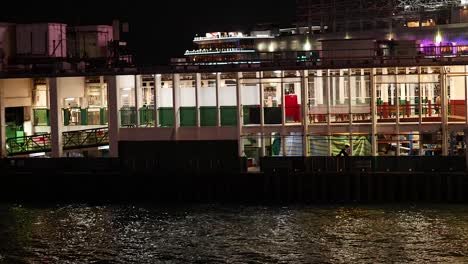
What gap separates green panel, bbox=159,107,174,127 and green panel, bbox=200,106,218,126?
1635 millimetres

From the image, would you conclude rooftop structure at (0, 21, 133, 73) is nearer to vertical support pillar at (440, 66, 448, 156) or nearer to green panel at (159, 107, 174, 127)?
green panel at (159, 107, 174, 127)

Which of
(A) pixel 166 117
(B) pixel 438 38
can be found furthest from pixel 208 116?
(B) pixel 438 38

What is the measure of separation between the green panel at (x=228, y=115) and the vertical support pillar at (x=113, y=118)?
5830mm

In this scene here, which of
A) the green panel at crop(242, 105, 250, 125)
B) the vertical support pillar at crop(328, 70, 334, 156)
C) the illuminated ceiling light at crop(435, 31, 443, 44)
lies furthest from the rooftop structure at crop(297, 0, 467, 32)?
the green panel at crop(242, 105, 250, 125)

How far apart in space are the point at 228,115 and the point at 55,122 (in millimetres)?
9898

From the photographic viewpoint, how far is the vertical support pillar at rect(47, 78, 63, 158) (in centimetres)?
6031

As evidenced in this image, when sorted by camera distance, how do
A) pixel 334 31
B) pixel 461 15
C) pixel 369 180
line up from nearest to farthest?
pixel 369 180 → pixel 461 15 → pixel 334 31

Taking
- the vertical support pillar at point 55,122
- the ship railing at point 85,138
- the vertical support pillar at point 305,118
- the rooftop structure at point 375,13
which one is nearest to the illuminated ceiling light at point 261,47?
the rooftop structure at point 375,13

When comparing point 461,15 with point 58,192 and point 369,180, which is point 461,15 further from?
point 58,192

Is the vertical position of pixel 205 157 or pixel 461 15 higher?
pixel 461 15

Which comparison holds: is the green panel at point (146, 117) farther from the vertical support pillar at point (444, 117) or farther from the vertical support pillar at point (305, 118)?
the vertical support pillar at point (444, 117)

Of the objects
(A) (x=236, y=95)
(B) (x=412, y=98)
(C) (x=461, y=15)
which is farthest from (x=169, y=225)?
(C) (x=461, y=15)

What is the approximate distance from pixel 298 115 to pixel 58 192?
13.3 m

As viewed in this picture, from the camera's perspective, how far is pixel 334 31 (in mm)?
80812
